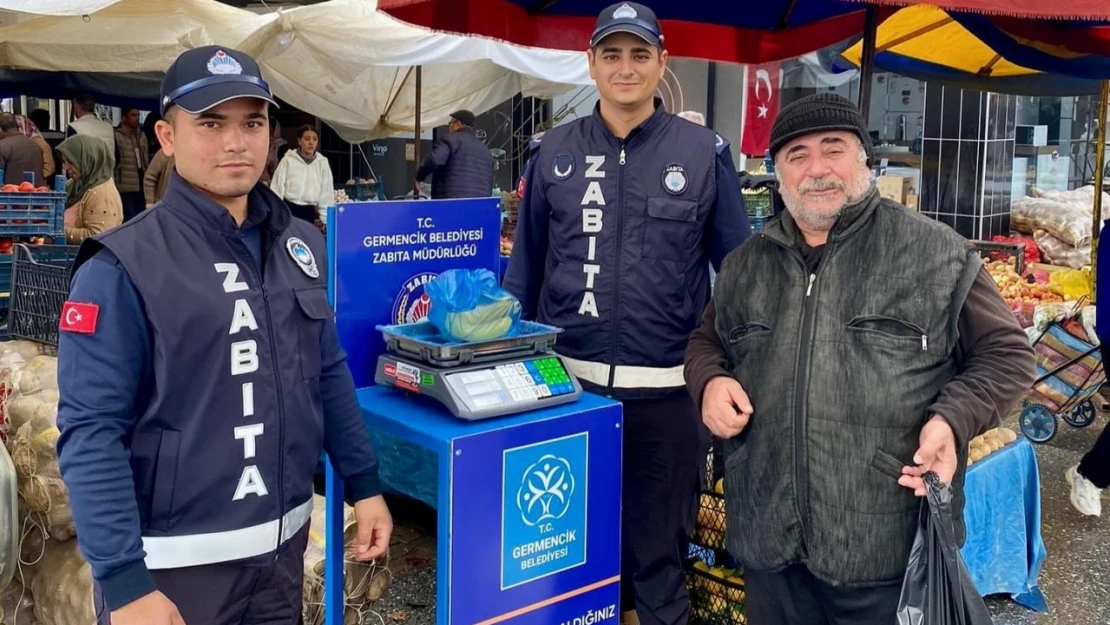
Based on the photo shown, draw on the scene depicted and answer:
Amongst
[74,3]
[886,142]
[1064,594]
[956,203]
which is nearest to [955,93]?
[956,203]

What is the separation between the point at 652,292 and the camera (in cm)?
313

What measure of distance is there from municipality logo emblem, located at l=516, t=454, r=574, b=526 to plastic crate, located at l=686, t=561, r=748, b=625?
0.97 metres

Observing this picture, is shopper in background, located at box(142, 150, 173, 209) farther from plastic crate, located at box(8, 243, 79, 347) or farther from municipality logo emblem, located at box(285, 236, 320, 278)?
municipality logo emblem, located at box(285, 236, 320, 278)

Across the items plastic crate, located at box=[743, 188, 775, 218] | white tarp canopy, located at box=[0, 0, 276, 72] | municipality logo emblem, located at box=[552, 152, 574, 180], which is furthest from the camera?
plastic crate, located at box=[743, 188, 775, 218]

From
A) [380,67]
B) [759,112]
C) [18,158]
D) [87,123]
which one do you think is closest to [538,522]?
[759,112]

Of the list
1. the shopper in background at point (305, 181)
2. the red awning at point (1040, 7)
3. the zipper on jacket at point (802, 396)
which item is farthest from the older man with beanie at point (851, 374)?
the shopper in background at point (305, 181)

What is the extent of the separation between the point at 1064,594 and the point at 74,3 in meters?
6.50

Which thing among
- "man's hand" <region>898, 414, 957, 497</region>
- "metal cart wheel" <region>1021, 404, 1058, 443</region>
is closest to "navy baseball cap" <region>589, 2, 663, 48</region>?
"man's hand" <region>898, 414, 957, 497</region>

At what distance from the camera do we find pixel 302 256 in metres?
2.20

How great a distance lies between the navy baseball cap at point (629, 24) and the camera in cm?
300

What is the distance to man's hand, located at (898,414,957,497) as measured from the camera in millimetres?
→ 2061

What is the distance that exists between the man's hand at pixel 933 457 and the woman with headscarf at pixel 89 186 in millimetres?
7310

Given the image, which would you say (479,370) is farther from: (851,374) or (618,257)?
(851,374)

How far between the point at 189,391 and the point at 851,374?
4.65 ft
